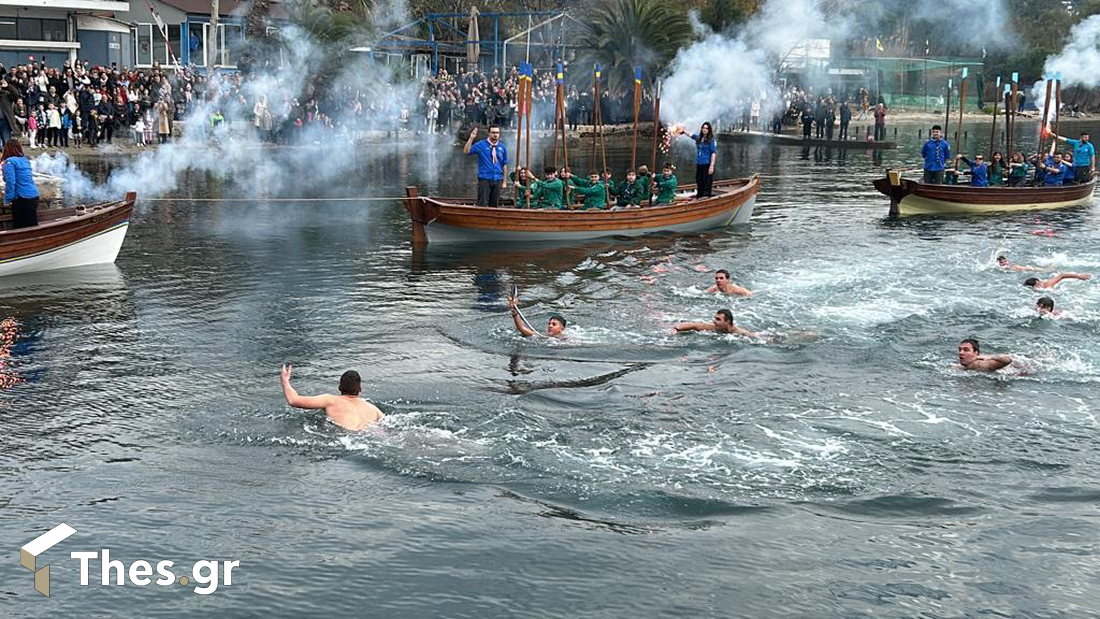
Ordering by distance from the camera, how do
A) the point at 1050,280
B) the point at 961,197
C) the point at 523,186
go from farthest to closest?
the point at 961,197
the point at 523,186
the point at 1050,280

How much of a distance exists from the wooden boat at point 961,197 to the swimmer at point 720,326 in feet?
50.2

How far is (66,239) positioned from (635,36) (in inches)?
1570

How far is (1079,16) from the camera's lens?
8119 centimetres

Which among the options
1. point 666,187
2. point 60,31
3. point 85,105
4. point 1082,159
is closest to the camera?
point 666,187

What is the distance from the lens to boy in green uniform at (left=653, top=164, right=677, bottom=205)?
28.4 meters

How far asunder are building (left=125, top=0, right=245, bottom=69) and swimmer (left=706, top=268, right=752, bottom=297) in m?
37.2

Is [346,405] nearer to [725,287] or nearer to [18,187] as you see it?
[725,287]

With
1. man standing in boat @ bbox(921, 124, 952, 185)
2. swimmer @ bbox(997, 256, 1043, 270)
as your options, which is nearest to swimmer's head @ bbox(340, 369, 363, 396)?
swimmer @ bbox(997, 256, 1043, 270)

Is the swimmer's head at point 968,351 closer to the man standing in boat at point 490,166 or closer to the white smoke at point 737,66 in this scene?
the man standing in boat at point 490,166

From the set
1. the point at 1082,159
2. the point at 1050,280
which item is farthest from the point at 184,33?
the point at 1050,280

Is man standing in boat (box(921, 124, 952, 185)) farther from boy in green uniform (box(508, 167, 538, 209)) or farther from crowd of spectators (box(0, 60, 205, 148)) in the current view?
crowd of spectators (box(0, 60, 205, 148))

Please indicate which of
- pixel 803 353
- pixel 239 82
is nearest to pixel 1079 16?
pixel 239 82

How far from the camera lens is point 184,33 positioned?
54844mm

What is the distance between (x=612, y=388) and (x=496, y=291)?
656 cm
